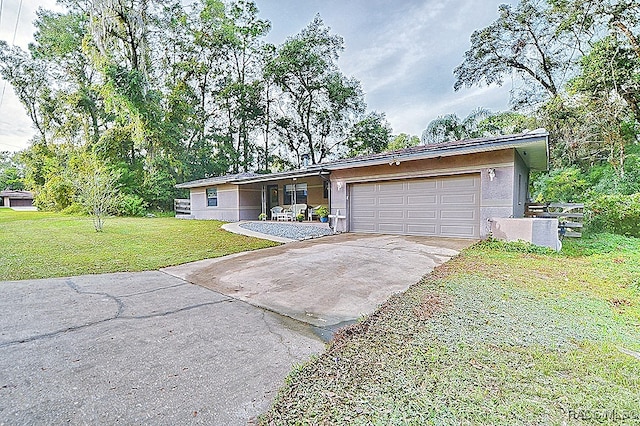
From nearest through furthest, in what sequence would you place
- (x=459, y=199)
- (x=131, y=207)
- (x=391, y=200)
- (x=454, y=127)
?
(x=459, y=199) < (x=391, y=200) < (x=454, y=127) < (x=131, y=207)

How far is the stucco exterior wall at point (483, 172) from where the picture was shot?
8.03 metres

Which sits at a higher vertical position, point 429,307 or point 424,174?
point 424,174

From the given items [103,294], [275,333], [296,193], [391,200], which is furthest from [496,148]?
[296,193]

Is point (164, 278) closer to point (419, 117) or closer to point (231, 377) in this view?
point (231, 377)

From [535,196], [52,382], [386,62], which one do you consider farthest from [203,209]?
[535,196]

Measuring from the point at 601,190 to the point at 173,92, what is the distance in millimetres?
26413

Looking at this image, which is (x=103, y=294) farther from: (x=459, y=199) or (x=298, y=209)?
(x=298, y=209)

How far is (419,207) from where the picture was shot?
9.70 metres

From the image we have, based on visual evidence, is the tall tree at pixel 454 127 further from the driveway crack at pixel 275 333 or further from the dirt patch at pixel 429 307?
the driveway crack at pixel 275 333

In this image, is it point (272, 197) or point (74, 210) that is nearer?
point (272, 197)

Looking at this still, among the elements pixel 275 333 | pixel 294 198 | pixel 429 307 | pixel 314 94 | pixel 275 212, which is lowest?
pixel 275 333

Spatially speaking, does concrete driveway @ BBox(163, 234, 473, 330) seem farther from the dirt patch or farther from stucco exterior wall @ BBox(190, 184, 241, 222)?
stucco exterior wall @ BBox(190, 184, 241, 222)

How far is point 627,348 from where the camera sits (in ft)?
8.56

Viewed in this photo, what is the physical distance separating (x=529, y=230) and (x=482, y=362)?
20.2 feet
